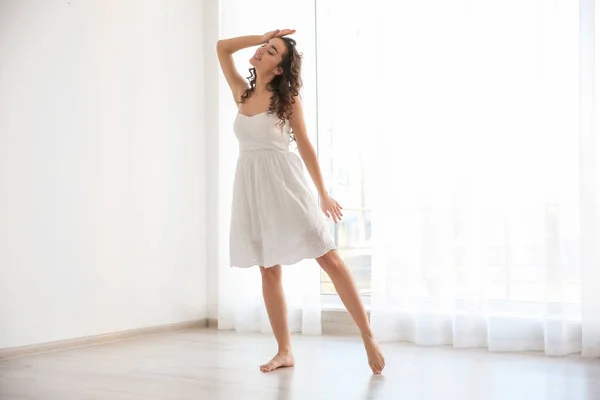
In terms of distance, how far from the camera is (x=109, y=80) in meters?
3.87

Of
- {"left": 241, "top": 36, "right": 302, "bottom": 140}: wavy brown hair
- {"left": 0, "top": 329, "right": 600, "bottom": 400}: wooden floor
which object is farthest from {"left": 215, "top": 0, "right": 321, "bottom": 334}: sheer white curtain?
{"left": 241, "top": 36, "right": 302, "bottom": 140}: wavy brown hair

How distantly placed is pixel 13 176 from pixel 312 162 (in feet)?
4.54

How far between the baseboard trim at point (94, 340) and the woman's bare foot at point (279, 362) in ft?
3.76

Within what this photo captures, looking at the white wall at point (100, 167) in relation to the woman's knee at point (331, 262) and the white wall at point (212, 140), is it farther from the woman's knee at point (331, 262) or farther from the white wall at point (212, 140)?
the woman's knee at point (331, 262)

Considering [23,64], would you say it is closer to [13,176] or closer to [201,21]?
[13,176]

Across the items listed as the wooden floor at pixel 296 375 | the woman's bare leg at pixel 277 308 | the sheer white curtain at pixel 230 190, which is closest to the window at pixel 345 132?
the sheer white curtain at pixel 230 190

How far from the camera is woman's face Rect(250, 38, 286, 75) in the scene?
9.55 ft

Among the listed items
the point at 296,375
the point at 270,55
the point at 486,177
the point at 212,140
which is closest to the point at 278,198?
the point at 270,55

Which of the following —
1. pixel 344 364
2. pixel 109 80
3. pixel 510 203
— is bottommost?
pixel 344 364

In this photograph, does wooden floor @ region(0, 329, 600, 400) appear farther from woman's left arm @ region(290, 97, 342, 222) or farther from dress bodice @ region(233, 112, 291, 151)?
dress bodice @ region(233, 112, 291, 151)

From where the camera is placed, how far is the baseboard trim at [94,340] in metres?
3.33

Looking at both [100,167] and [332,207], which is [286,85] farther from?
[100,167]

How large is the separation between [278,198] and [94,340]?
143 centimetres

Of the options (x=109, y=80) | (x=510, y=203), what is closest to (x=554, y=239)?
(x=510, y=203)
